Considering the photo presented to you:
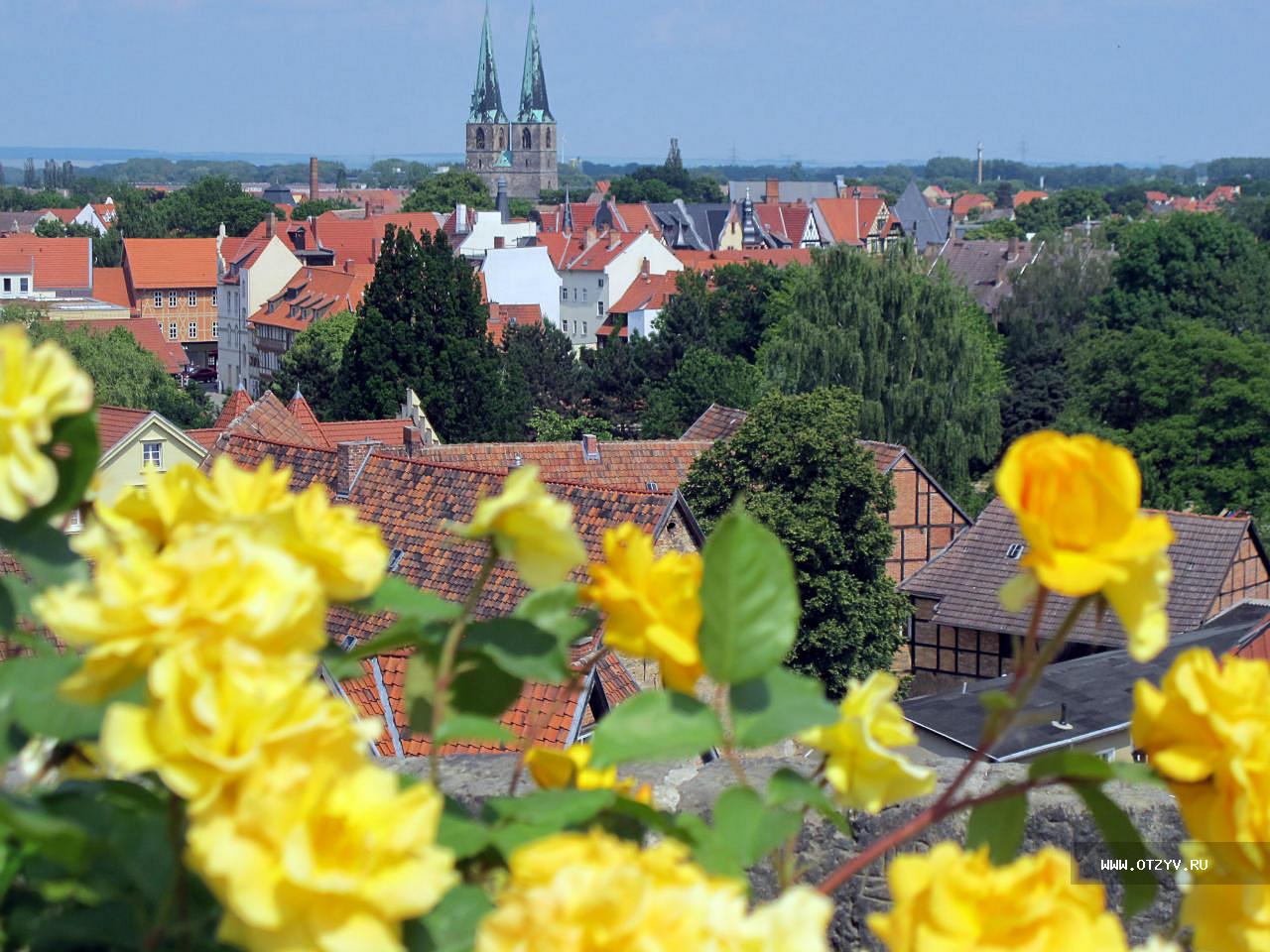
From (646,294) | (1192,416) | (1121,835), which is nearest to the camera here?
(1121,835)

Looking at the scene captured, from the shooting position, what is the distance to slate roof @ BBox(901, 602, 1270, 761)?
46.2ft

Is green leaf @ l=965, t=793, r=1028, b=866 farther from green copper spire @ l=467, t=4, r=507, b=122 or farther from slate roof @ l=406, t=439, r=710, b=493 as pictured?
green copper spire @ l=467, t=4, r=507, b=122

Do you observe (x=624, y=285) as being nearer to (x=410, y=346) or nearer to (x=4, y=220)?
(x=410, y=346)

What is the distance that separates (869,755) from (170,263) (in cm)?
8698

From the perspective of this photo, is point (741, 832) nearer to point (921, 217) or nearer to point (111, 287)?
point (111, 287)

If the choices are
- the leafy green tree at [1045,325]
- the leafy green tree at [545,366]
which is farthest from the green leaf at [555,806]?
the leafy green tree at [545,366]

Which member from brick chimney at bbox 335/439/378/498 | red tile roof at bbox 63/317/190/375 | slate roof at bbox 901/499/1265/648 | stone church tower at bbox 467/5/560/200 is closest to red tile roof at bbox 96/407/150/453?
brick chimney at bbox 335/439/378/498

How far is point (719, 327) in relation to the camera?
52.3 m

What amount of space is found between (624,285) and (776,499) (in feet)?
159

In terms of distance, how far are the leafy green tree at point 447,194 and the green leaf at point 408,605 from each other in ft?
363

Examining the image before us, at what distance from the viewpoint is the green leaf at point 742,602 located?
129 cm

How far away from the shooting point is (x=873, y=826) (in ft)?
11.8

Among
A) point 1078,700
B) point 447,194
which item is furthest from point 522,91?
point 1078,700

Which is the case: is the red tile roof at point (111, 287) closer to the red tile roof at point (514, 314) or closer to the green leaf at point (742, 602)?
the red tile roof at point (514, 314)
